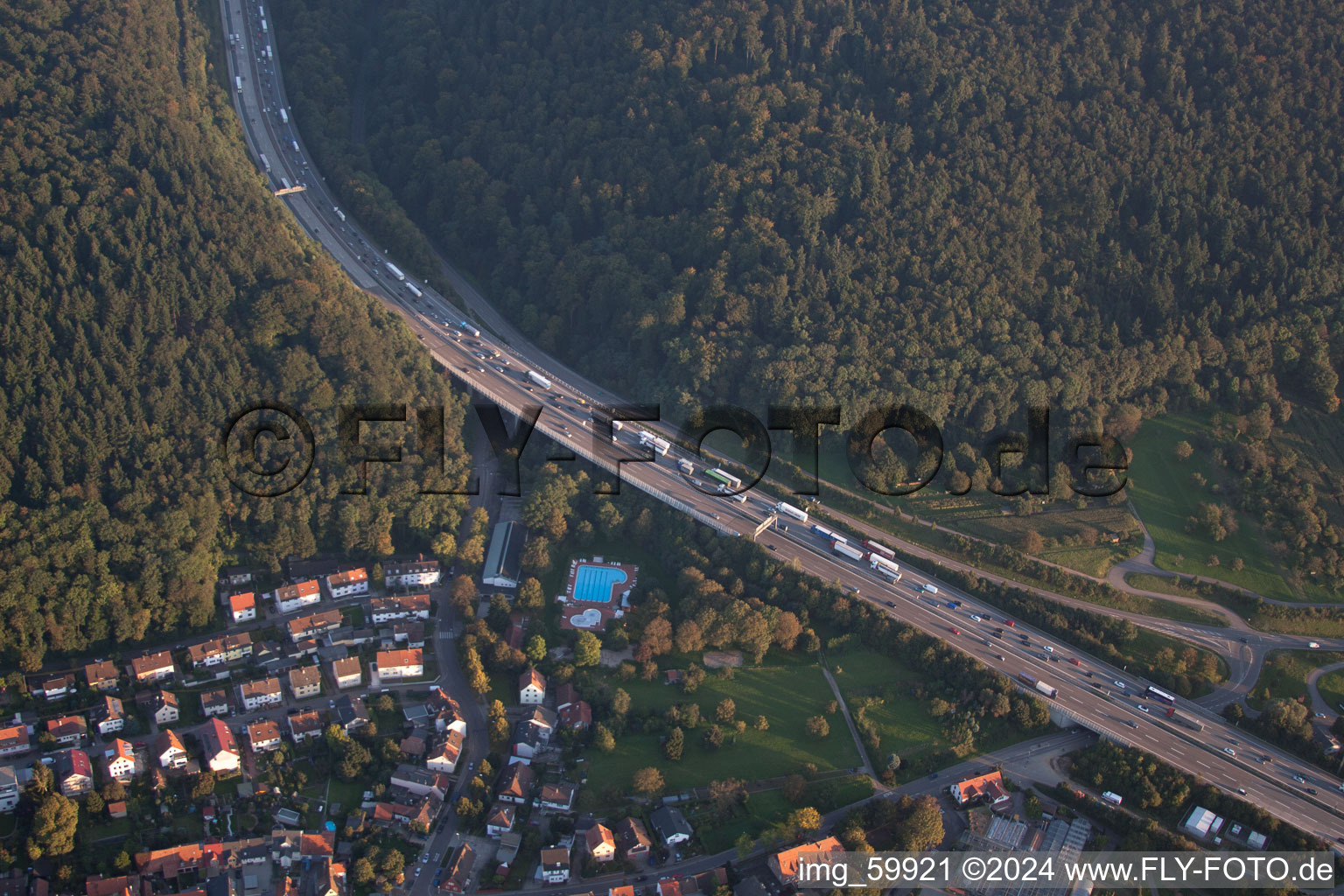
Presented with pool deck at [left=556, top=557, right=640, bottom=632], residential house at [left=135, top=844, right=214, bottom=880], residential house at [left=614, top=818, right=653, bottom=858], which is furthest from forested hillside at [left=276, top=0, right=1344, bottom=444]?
residential house at [left=135, top=844, right=214, bottom=880]

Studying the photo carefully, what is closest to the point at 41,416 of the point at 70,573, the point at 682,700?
the point at 70,573

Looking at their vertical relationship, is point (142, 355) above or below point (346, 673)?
above

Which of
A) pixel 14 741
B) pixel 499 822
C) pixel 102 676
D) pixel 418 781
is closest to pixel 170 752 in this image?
pixel 102 676

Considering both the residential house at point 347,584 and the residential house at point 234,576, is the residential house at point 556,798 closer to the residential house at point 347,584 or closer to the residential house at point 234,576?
the residential house at point 347,584

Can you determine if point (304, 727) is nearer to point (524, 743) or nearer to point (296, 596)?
point (296, 596)

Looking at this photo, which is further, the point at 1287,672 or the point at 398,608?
the point at 398,608

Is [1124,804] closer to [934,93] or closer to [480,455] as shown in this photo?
[480,455]

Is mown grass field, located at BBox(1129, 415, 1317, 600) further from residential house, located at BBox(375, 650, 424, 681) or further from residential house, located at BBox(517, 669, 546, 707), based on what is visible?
residential house, located at BBox(375, 650, 424, 681)
